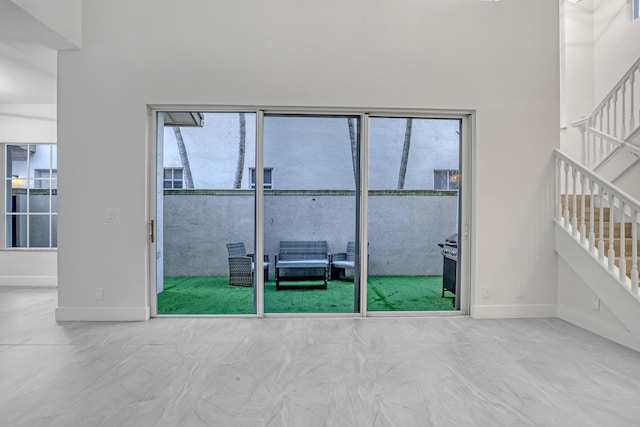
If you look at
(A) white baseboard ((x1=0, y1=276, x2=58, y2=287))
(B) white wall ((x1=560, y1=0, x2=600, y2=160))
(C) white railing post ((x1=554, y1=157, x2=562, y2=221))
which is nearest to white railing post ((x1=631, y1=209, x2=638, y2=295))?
(C) white railing post ((x1=554, y1=157, x2=562, y2=221))

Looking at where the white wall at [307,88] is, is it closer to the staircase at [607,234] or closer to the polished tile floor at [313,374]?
the staircase at [607,234]

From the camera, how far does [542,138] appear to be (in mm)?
3957

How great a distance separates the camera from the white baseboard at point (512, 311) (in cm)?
391

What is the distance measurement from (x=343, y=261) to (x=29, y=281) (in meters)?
5.07

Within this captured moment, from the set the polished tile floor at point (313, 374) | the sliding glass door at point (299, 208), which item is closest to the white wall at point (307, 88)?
the sliding glass door at point (299, 208)

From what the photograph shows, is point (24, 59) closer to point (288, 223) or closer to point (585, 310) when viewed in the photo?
point (288, 223)

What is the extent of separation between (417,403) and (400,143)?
2711 mm

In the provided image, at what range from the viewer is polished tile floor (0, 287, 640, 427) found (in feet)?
6.73

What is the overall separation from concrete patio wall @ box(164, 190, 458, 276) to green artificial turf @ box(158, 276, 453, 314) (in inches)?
7.0

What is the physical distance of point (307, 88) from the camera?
12.6ft

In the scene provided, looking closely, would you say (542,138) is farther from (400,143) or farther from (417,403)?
(417,403)

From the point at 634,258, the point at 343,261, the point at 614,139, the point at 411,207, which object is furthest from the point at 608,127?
the point at 343,261

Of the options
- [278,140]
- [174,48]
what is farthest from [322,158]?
[174,48]

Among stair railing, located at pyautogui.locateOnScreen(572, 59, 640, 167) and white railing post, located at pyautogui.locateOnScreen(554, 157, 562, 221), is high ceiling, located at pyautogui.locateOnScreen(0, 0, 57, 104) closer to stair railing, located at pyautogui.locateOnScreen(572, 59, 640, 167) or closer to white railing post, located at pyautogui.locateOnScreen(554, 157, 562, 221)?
white railing post, located at pyautogui.locateOnScreen(554, 157, 562, 221)
